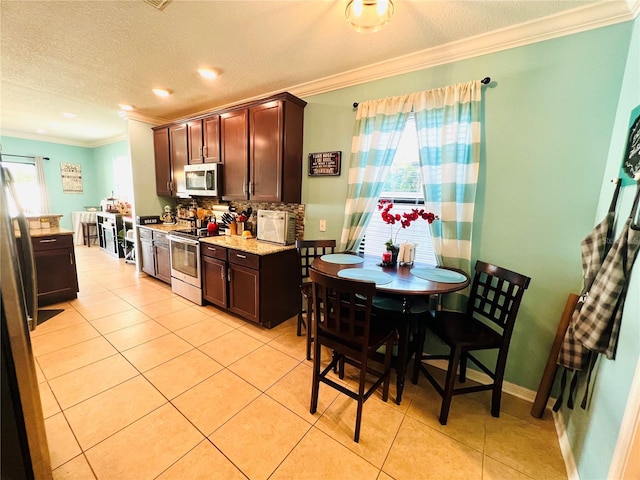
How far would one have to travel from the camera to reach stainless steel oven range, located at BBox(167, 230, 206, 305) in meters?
3.21

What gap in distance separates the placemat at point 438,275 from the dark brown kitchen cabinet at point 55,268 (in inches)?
162

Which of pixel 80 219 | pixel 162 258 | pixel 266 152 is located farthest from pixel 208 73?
pixel 80 219

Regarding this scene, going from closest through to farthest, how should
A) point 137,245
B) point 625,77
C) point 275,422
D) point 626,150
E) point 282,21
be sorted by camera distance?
point 626,150, point 625,77, point 275,422, point 282,21, point 137,245

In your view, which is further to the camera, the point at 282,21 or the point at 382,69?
the point at 382,69

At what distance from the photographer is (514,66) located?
1.85 m

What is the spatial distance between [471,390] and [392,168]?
1874 mm

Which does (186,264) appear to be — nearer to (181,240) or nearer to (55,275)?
(181,240)

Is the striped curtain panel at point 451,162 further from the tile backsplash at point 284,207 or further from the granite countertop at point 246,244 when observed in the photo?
the granite countertop at point 246,244

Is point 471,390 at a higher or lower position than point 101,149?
lower

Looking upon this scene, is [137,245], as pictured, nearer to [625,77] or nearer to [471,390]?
[471,390]

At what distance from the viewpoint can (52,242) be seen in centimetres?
312

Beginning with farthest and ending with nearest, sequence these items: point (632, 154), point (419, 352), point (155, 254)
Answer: point (155, 254)
point (419, 352)
point (632, 154)

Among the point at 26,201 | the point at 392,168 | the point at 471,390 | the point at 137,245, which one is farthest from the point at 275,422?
the point at 26,201

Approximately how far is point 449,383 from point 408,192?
1.58 m
